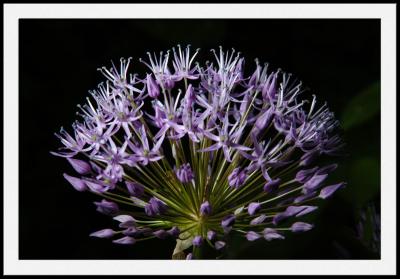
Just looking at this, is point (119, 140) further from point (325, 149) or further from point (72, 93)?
point (72, 93)

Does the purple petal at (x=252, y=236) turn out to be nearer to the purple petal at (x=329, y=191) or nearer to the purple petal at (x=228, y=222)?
the purple petal at (x=228, y=222)

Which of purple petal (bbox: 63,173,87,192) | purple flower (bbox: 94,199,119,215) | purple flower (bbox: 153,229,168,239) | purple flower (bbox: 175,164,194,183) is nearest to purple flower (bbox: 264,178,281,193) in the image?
purple flower (bbox: 175,164,194,183)

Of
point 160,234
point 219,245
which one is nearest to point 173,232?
point 160,234

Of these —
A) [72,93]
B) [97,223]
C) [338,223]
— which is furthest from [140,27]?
[338,223]

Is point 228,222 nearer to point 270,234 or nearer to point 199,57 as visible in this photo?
point 270,234

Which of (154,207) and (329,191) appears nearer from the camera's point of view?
(154,207)

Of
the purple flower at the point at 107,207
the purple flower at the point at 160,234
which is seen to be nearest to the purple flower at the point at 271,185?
the purple flower at the point at 160,234

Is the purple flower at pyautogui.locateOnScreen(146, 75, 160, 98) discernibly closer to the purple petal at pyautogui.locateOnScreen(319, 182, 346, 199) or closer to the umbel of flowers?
the umbel of flowers
